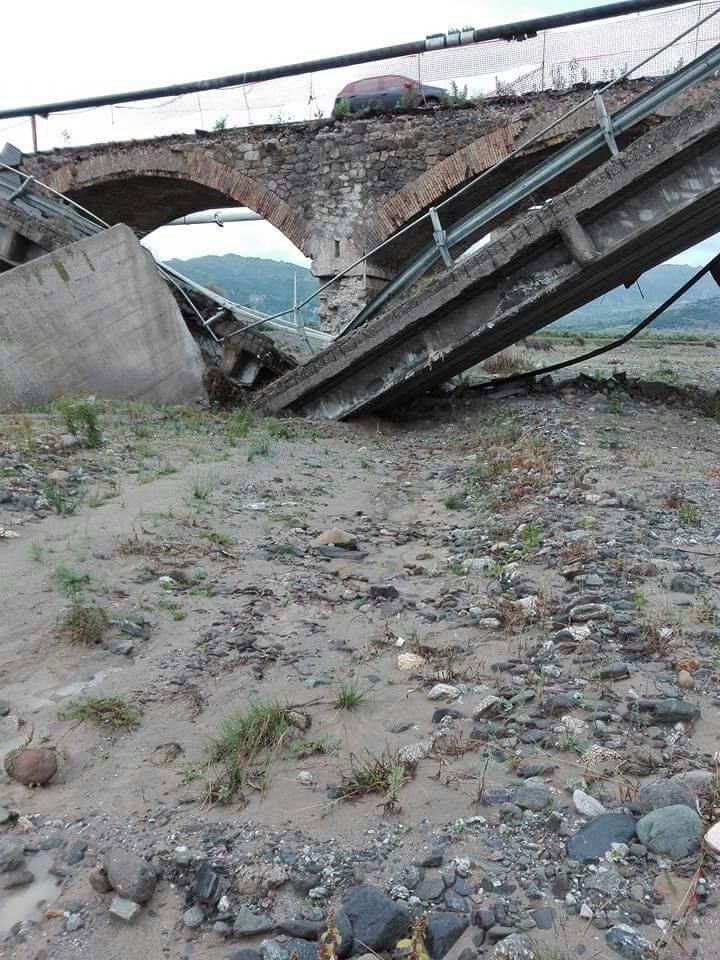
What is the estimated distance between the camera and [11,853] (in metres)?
2.00

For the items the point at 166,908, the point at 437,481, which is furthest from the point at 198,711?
the point at 437,481

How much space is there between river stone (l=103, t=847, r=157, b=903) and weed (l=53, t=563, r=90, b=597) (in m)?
1.72

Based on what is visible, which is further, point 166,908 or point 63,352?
point 63,352

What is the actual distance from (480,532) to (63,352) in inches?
196

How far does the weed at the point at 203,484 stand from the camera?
4.94 m

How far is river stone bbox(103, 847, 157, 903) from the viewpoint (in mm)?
1847

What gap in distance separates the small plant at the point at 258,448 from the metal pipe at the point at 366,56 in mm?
7181

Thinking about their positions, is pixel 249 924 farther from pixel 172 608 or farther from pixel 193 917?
pixel 172 608

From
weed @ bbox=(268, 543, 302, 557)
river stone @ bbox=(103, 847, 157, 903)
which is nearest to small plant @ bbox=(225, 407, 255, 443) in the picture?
weed @ bbox=(268, 543, 302, 557)

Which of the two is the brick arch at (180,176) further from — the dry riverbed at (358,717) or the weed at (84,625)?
the weed at (84,625)

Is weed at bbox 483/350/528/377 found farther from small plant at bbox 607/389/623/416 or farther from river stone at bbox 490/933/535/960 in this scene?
river stone at bbox 490/933/535/960

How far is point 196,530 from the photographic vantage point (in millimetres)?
4430

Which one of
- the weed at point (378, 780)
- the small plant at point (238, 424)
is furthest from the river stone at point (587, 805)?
the small plant at point (238, 424)

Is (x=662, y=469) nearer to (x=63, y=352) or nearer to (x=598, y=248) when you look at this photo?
(x=598, y=248)
